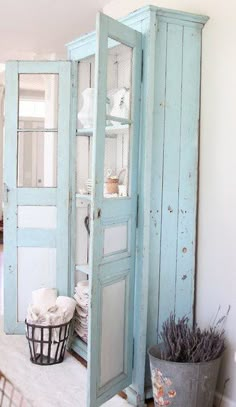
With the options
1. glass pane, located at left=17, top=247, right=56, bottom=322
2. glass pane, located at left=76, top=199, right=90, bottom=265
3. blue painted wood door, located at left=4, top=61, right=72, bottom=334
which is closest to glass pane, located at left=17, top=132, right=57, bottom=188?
blue painted wood door, located at left=4, top=61, right=72, bottom=334

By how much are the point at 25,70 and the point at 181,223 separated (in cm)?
174

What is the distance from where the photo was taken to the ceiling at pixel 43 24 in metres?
3.63

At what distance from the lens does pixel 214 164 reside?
2.45 meters

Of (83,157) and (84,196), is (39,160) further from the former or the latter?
(84,196)

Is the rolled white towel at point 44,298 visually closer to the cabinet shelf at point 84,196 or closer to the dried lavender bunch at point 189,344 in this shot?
the cabinet shelf at point 84,196

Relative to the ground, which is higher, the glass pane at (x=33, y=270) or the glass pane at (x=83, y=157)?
the glass pane at (x=83, y=157)

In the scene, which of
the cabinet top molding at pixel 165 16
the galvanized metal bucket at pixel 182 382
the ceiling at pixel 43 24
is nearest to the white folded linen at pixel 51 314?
the galvanized metal bucket at pixel 182 382

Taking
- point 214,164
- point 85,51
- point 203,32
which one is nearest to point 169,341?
point 214,164

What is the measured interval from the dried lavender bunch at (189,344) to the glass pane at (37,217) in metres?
1.37

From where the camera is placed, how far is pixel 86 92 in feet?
10.2

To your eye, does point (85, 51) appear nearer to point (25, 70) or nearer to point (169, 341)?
point (25, 70)

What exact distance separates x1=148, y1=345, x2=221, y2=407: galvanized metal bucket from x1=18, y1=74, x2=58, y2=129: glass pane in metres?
1.94

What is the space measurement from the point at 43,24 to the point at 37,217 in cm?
197

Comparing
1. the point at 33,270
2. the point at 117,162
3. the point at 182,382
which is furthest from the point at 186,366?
the point at 33,270
